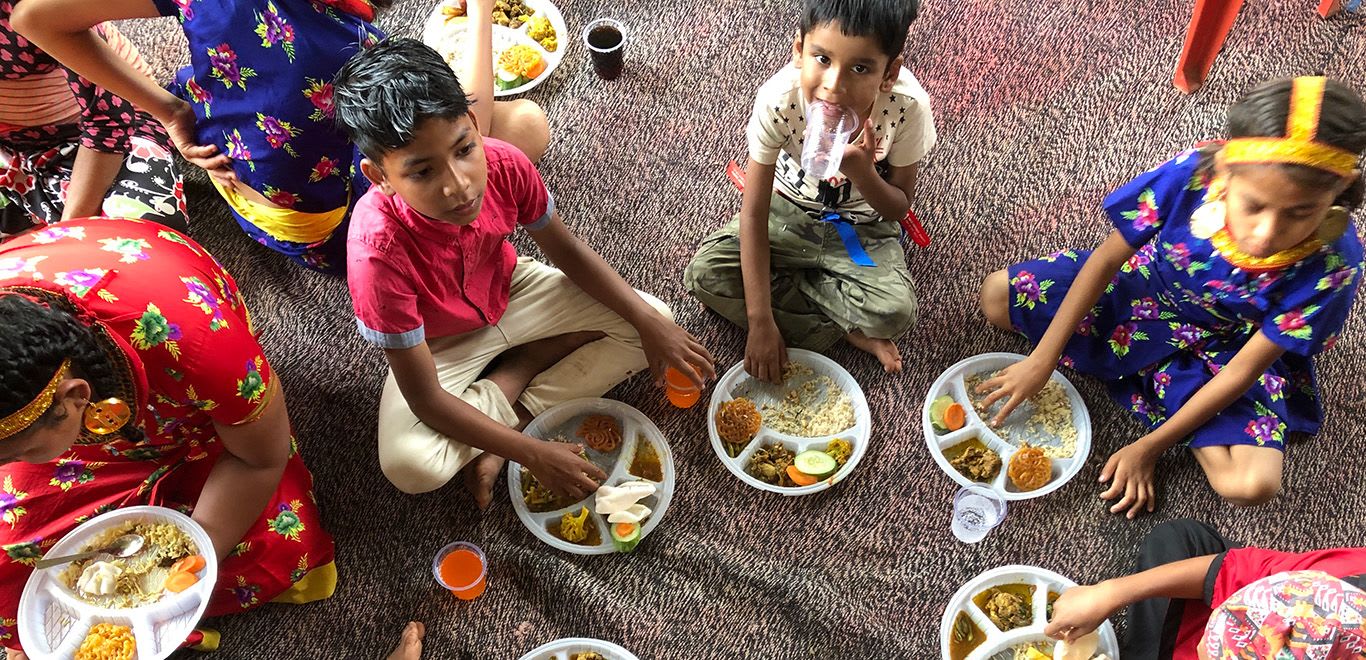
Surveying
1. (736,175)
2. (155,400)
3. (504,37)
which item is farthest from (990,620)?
(504,37)

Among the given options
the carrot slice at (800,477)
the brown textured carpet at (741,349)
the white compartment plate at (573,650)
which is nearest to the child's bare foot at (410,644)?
the brown textured carpet at (741,349)

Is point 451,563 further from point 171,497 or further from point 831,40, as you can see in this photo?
point 831,40

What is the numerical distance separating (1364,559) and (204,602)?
1.75 metres

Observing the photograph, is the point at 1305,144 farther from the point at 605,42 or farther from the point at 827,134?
the point at 605,42

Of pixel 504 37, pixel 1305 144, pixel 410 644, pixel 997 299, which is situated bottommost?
pixel 410 644

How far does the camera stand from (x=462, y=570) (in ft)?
5.66

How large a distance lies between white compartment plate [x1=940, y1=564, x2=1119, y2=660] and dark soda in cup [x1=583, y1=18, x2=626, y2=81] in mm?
1398

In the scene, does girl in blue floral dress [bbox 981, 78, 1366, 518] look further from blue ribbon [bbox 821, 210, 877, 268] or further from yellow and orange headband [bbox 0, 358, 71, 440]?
yellow and orange headband [bbox 0, 358, 71, 440]

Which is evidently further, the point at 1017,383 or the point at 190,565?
the point at 1017,383

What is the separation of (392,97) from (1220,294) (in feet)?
4.38

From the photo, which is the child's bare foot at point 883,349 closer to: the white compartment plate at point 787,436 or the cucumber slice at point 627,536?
the white compartment plate at point 787,436

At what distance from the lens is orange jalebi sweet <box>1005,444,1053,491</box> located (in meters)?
1.71

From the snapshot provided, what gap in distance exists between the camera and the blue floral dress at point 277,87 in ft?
4.84

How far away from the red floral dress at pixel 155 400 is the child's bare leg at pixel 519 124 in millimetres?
717
